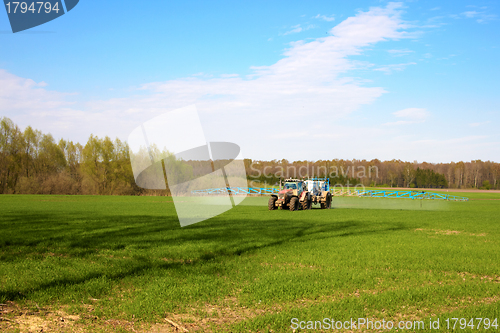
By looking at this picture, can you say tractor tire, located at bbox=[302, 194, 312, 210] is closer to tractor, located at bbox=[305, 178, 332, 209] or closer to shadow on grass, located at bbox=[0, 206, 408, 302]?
tractor, located at bbox=[305, 178, 332, 209]

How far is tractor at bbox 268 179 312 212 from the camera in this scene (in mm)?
26484

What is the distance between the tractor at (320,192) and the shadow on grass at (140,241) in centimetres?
1308

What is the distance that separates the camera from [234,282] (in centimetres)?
733

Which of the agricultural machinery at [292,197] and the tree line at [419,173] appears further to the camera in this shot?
the tree line at [419,173]

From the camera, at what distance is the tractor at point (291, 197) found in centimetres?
2648

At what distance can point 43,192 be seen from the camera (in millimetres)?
64125

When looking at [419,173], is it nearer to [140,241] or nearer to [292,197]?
[292,197]

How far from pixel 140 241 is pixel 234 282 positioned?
5.93 meters

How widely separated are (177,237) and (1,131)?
67.9 meters

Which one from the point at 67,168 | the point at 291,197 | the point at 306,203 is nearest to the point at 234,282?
the point at 291,197

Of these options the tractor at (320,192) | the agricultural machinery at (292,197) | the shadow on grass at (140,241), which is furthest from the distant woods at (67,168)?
the shadow on grass at (140,241)

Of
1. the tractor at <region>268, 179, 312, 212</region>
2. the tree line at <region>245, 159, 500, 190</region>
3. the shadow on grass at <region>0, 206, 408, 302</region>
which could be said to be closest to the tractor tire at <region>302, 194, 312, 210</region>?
the tractor at <region>268, 179, 312, 212</region>

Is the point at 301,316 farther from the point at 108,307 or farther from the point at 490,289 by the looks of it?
the point at 490,289

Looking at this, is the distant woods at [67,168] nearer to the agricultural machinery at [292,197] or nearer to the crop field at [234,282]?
the agricultural machinery at [292,197]
